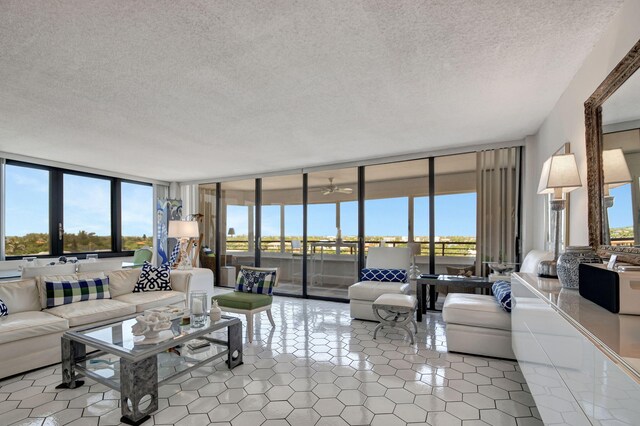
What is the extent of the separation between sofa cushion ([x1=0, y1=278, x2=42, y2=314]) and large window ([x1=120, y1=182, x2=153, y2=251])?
10.9 ft

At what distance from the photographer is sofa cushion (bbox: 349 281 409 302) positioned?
405 cm

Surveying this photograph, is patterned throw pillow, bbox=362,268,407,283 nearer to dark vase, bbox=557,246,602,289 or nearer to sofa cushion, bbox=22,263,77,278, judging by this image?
dark vase, bbox=557,246,602,289

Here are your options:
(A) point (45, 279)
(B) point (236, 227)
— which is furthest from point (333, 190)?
(A) point (45, 279)

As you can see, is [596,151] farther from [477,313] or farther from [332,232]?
[332,232]

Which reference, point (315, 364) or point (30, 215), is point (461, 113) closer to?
point (315, 364)

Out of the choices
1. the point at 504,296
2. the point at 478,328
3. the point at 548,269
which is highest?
the point at 548,269

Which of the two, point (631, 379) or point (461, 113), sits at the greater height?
point (461, 113)

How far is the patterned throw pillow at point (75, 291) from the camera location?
10.5 feet

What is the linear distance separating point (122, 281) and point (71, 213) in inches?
102

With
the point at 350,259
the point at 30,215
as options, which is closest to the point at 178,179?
the point at 30,215

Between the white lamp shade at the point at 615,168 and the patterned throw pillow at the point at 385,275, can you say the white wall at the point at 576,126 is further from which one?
the patterned throw pillow at the point at 385,275

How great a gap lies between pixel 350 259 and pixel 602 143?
4264 mm

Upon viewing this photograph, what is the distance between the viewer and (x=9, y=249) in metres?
4.79

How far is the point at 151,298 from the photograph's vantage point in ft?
12.3
